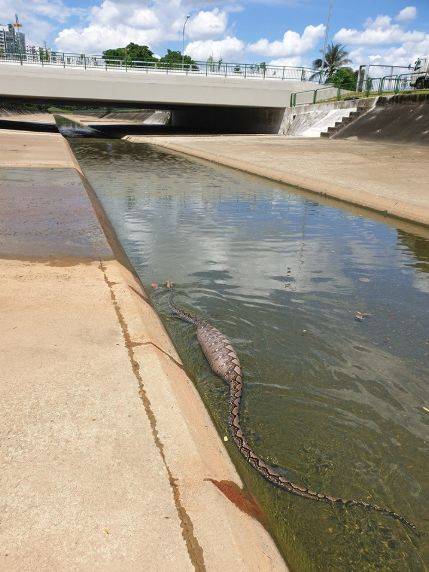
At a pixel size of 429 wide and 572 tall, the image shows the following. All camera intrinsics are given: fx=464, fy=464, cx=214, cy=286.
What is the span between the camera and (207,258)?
8727 mm

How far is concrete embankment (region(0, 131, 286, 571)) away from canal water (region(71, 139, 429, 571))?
0.59m

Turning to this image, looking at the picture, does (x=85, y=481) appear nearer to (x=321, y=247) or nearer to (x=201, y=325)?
(x=201, y=325)

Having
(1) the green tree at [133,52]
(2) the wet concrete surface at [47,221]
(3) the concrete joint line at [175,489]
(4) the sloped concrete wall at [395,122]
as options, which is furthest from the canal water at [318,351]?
(1) the green tree at [133,52]

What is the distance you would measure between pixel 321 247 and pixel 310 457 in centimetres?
653

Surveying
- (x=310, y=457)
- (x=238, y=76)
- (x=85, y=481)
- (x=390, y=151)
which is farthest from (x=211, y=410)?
(x=238, y=76)

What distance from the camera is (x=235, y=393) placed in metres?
4.42

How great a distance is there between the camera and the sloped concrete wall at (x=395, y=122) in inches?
1065

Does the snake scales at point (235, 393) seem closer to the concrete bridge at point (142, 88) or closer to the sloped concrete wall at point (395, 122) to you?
the sloped concrete wall at point (395, 122)

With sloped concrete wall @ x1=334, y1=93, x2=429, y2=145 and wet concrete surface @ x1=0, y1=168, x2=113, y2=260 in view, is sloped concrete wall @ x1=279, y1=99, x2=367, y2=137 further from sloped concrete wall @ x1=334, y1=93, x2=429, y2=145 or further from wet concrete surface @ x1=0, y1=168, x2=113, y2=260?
wet concrete surface @ x1=0, y1=168, x2=113, y2=260

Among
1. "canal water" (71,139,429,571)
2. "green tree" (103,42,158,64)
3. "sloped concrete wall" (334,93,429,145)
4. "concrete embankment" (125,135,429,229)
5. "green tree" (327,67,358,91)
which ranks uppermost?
"green tree" (103,42,158,64)

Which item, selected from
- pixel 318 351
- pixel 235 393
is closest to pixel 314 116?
pixel 318 351

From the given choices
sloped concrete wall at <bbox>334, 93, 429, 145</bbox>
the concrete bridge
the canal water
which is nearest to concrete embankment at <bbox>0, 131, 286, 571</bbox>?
the canal water

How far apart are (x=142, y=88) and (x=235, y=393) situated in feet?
135

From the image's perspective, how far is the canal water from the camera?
318 cm
